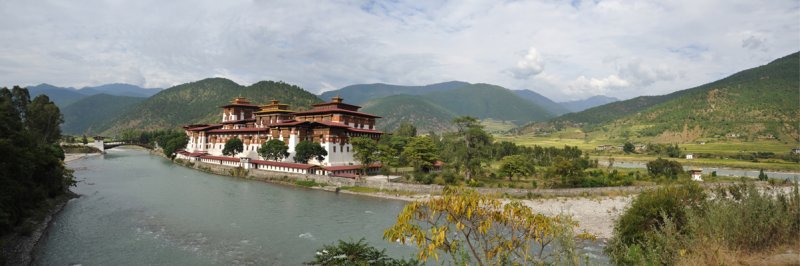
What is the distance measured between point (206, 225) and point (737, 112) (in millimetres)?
168205

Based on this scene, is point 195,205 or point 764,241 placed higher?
point 764,241

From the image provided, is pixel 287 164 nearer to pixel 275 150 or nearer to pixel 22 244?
pixel 275 150

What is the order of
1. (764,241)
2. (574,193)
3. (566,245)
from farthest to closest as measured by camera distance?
1. (574,193)
2. (764,241)
3. (566,245)

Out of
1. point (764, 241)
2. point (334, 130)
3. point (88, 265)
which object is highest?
point (334, 130)

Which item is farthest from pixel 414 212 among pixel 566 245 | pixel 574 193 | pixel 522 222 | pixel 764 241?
pixel 574 193

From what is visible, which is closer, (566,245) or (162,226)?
(566,245)

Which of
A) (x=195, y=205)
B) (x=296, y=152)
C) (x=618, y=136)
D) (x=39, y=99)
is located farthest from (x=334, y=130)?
(x=618, y=136)

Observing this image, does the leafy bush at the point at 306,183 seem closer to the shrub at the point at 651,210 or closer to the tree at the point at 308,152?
the tree at the point at 308,152

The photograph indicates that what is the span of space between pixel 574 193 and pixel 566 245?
36.5 metres

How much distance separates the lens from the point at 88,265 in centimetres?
2130

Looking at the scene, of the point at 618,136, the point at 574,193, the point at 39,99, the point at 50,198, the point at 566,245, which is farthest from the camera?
the point at 618,136

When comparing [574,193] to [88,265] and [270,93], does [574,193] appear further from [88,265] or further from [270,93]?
[270,93]

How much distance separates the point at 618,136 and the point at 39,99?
6616 inches

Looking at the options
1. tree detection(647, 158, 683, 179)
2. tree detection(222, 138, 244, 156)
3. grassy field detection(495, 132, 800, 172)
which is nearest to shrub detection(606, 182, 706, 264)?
tree detection(647, 158, 683, 179)
